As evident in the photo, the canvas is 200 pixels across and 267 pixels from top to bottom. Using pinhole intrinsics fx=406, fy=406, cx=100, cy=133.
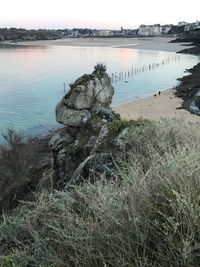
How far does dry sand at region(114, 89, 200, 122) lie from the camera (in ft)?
135

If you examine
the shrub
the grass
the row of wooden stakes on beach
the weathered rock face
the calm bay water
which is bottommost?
the row of wooden stakes on beach

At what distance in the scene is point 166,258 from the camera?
12.0ft

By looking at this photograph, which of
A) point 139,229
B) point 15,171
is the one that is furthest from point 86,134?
point 139,229

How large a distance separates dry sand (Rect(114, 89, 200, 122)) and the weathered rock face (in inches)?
621

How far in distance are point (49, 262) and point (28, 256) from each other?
26 centimetres

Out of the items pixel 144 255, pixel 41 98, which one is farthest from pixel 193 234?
pixel 41 98

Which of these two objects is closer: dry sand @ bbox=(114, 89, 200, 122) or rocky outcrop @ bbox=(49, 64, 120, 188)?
rocky outcrop @ bbox=(49, 64, 120, 188)

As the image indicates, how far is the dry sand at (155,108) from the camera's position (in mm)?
41031

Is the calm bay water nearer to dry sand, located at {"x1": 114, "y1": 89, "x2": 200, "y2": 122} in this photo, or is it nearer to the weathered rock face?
dry sand, located at {"x1": 114, "y1": 89, "x2": 200, "y2": 122}

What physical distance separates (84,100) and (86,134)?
6.85m

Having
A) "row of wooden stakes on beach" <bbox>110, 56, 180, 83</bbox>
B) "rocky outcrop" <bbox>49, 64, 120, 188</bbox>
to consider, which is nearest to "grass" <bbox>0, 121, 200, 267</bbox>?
"rocky outcrop" <bbox>49, 64, 120, 188</bbox>

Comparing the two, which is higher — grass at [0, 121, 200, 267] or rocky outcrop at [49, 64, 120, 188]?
grass at [0, 121, 200, 267]

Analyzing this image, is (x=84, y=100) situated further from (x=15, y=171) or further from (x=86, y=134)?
(x=86, y=134)

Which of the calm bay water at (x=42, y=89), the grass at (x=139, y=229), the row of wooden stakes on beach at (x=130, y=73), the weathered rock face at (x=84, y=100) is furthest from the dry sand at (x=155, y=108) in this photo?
the grass at (x=139, y=229)
